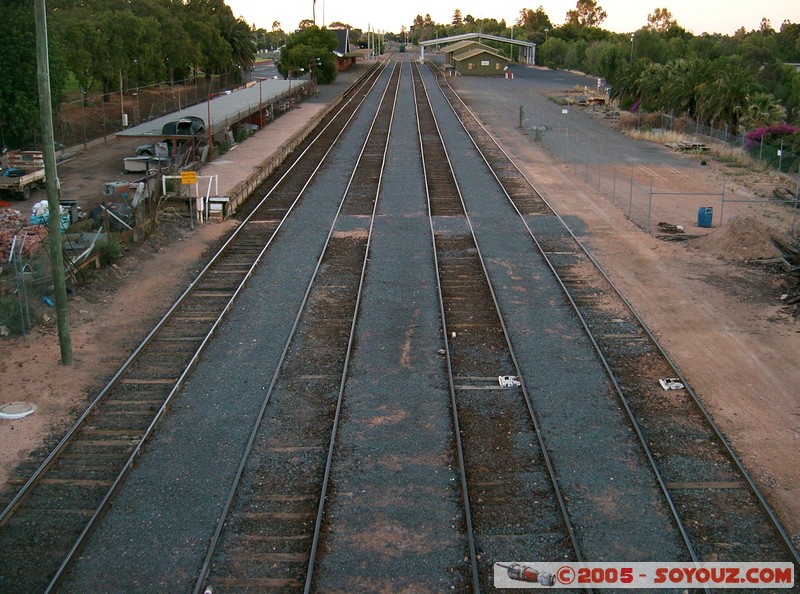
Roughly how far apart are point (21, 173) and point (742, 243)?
2510cm

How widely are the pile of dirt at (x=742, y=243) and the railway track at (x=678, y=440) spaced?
4.37 m

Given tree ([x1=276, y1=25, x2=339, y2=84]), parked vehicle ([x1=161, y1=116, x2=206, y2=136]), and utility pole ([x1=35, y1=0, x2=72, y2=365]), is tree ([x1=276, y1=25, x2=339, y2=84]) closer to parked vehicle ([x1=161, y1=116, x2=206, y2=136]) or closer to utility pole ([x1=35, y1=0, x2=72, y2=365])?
parked vehicle ([x1=161, y1=116, x2=206, y2=136])

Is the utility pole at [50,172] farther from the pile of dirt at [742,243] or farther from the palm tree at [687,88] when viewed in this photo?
the palm tree at [687,88]

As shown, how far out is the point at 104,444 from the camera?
39.7 feet

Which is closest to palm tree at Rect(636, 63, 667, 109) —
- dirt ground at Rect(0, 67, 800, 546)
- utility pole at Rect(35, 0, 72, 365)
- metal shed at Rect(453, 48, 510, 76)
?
dirt ground at Rect(0, 67, 800, 546)

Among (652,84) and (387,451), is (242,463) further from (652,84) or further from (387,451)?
(652,84)

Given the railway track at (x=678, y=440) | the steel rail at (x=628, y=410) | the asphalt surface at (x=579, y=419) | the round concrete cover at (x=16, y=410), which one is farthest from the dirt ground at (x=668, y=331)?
the asphalt surface at (x=579, y=419)

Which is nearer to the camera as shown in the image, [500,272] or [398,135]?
[500,272]

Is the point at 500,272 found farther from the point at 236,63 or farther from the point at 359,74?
the point at 359,74

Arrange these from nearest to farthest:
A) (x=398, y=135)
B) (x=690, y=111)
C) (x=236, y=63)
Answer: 1. (x=398, y=135)
2. (x=690, y=111)
3. (x=236, y=63)

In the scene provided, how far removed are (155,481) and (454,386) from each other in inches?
209

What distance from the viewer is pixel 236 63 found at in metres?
84.3

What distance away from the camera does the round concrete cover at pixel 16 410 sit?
12836 millimetres

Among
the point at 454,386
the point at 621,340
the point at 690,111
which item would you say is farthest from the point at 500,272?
the point at 690,111
